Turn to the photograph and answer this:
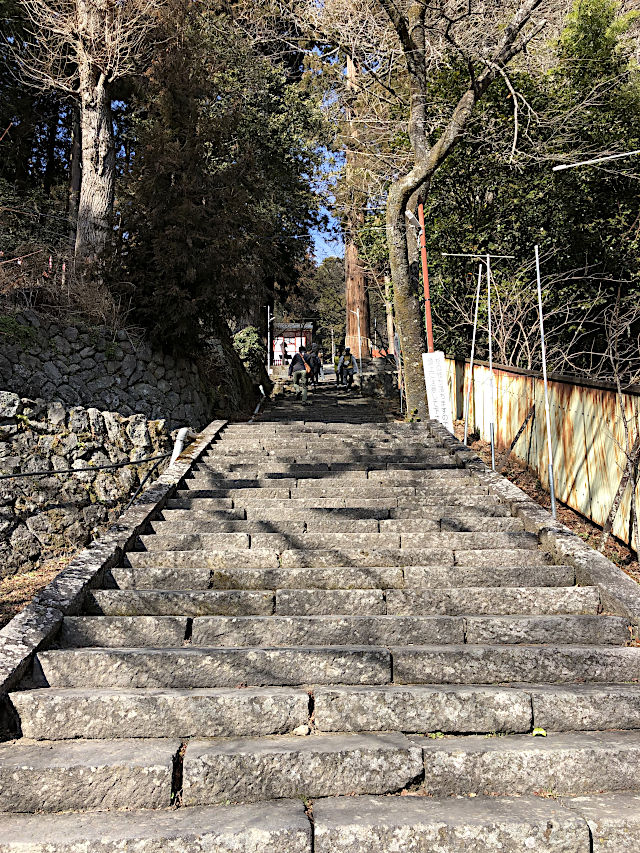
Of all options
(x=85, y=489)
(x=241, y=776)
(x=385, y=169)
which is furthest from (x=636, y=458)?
(x=385, y=169)

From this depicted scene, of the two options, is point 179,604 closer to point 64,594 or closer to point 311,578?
point 64,594

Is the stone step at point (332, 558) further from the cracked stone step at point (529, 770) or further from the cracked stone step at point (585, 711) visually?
the cracked stone step at point (529, 770)

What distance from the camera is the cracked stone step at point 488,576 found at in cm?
533

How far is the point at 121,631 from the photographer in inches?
182

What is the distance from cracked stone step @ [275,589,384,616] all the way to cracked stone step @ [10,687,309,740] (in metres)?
1.12

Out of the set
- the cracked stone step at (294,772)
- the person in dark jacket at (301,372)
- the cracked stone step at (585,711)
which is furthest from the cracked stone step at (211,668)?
the person in dark jacket at (301,372)

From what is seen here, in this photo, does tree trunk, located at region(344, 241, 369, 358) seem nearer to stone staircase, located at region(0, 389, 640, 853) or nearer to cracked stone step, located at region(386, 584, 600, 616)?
stone staircase, located at region(0, 389, 640, 853)

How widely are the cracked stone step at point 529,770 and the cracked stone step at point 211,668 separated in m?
0.73

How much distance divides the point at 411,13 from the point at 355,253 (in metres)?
11.5

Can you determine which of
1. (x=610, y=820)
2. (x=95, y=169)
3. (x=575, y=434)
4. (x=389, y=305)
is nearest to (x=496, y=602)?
(x=610, y=820)

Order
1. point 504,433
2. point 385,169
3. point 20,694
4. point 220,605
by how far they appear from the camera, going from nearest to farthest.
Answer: point 20,694 → point 220,605 → point 504,433 → point 385,169

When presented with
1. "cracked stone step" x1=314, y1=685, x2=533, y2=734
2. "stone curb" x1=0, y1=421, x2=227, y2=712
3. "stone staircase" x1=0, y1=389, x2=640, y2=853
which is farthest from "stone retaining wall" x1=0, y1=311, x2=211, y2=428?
"cracked stone step" x1=314, y1=685, x2=533, y2=734

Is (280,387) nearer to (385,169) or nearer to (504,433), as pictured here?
(385,169)

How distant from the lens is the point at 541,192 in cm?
1409
